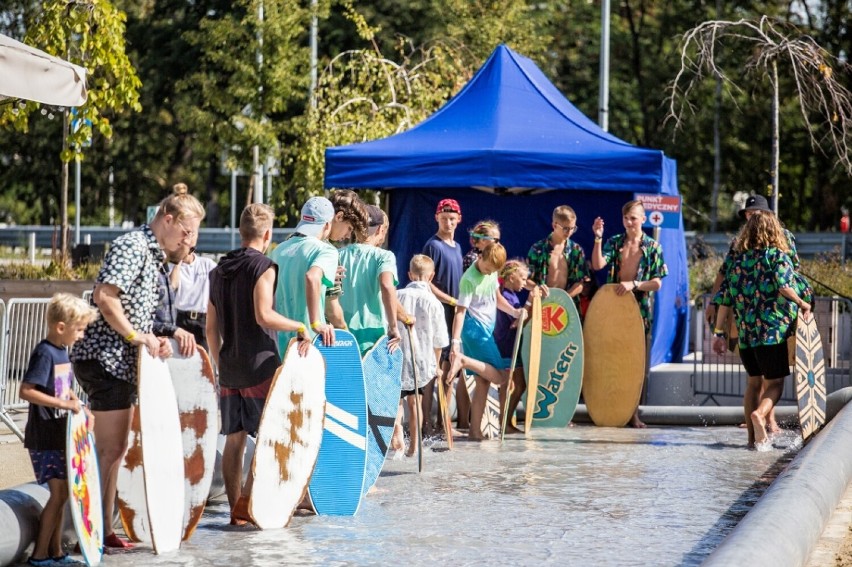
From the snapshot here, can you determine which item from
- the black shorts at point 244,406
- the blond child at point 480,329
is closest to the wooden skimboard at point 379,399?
the black shorts at point 244,406

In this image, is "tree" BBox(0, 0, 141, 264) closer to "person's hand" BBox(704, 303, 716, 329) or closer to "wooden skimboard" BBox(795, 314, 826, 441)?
"person's hand" BBox(704, 303, 716, 329)

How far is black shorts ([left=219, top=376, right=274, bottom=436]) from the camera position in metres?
7.06

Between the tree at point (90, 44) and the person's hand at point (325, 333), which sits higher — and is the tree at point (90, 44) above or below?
above

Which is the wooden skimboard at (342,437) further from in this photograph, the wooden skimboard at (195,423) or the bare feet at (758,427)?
the bare feet at (758,427)

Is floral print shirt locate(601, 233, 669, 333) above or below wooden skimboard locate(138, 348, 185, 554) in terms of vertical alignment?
above

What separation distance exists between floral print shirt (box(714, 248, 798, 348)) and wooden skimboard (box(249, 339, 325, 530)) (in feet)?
14.0

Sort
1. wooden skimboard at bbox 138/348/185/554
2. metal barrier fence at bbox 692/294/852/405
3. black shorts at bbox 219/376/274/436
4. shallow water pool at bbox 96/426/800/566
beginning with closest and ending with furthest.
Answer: wooden skimboard at bbox 138/348/185/554, shallow water pool at bbox 96/426/800/566, black shorts at bbox 219/376/274/436, metal barrier fence at bbox 692/294/852/405

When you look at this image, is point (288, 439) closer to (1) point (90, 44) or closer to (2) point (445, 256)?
(2) point (445, 256)

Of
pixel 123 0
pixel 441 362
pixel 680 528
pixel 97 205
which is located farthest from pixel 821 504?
pixel 97 205

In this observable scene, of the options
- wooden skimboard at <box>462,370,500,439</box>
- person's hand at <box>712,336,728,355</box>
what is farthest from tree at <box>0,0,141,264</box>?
person's hand at <box>712,336,728,355</box>

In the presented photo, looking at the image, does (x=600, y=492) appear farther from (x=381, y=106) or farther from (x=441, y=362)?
(x=381, y=106)

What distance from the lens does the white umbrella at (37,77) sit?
7.41m

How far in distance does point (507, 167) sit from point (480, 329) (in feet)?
7.20

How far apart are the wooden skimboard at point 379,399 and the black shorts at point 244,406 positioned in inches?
32.8
